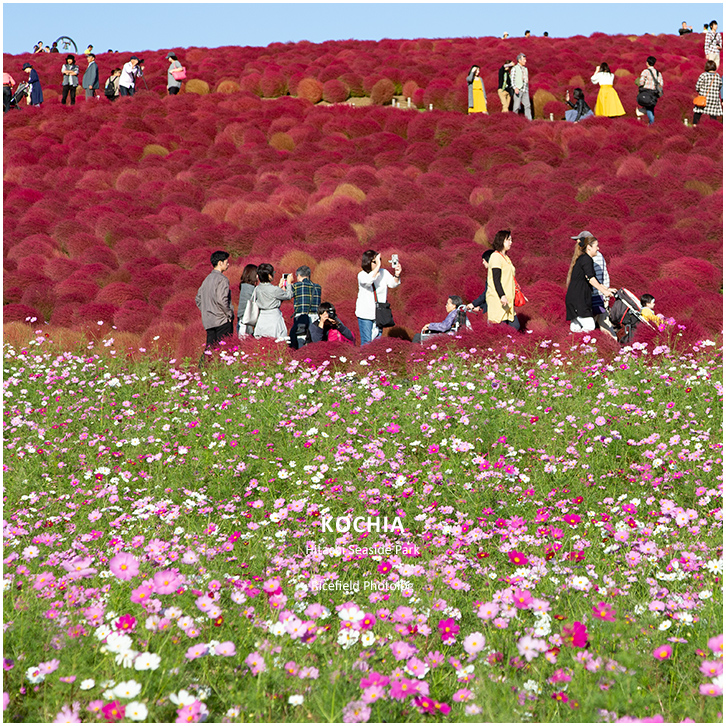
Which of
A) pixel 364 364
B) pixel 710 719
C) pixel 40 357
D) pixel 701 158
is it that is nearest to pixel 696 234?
pixel 701 158

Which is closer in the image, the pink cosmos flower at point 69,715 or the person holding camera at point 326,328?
the pink cosmos flower at point 69,715


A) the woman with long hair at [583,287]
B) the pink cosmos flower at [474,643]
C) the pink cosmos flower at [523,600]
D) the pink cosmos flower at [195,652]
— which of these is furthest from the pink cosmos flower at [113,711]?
the woman with long hair at [583,287]

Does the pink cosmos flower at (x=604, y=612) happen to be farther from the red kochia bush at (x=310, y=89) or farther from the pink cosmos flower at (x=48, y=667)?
the red kochia bush at (x=310, y=89)

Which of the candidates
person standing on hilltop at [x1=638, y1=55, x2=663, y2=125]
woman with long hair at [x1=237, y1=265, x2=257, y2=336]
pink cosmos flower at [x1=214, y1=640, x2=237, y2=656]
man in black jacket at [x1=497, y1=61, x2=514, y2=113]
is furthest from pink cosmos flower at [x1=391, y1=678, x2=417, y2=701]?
man in black jacket at [x1=497, y1=61, x2=514, y2=113]

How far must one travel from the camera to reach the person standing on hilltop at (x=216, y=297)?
8.86 metres

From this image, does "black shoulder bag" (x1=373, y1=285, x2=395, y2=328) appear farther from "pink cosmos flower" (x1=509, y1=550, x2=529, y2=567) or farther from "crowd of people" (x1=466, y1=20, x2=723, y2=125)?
"crowd of people" (x1=466, y1=20, x2=723, y2=125)

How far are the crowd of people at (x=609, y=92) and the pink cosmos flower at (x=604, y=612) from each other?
17.0 meters

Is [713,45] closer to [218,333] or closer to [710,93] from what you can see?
[710,93]

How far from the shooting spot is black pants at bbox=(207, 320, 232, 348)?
915cm

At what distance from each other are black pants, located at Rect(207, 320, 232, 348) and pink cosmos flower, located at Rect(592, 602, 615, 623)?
6.61m

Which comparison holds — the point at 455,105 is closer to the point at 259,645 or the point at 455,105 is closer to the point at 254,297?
the point at 254,297

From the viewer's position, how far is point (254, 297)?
8.90 meters

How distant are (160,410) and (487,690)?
537cm

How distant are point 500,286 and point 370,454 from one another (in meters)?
3.55
